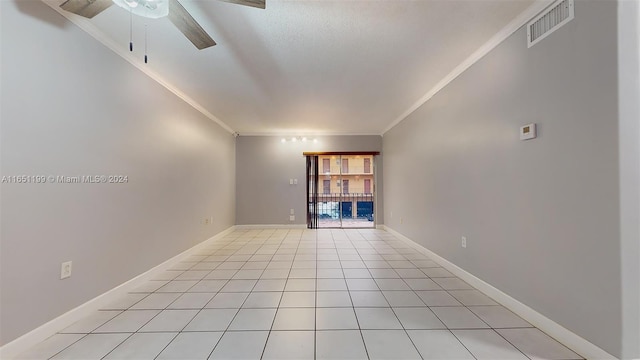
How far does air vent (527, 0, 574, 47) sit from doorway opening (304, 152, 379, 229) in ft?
13.7

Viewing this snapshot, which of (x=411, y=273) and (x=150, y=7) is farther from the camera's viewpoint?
(x=411, y=273)

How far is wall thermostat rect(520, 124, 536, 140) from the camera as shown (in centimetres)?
177

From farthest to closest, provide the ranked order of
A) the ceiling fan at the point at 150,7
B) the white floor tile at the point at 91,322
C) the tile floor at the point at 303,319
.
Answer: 1. the white floor tile at the point at 91,322
2. the tile floor at the point at 303,319
3. the ceiling fan at the point at 150,7

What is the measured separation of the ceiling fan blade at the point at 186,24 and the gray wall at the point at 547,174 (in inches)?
96.7

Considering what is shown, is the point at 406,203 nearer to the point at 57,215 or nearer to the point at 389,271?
the point at 389,271

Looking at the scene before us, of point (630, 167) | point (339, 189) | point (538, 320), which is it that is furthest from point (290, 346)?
point (339, 189)

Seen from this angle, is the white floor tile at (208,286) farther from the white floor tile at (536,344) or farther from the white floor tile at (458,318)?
the white floor tile at (536,344)

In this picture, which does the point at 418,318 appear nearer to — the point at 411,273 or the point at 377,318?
the point at 377,318

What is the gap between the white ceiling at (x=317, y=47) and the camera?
1.81m

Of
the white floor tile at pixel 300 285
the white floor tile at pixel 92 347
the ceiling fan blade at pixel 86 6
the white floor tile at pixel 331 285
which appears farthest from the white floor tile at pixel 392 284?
the ceiling fan blade at pixel 86 6

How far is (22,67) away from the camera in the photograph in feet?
5.02

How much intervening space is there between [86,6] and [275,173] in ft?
14.9

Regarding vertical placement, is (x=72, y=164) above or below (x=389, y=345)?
above

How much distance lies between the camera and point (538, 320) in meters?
1.74
